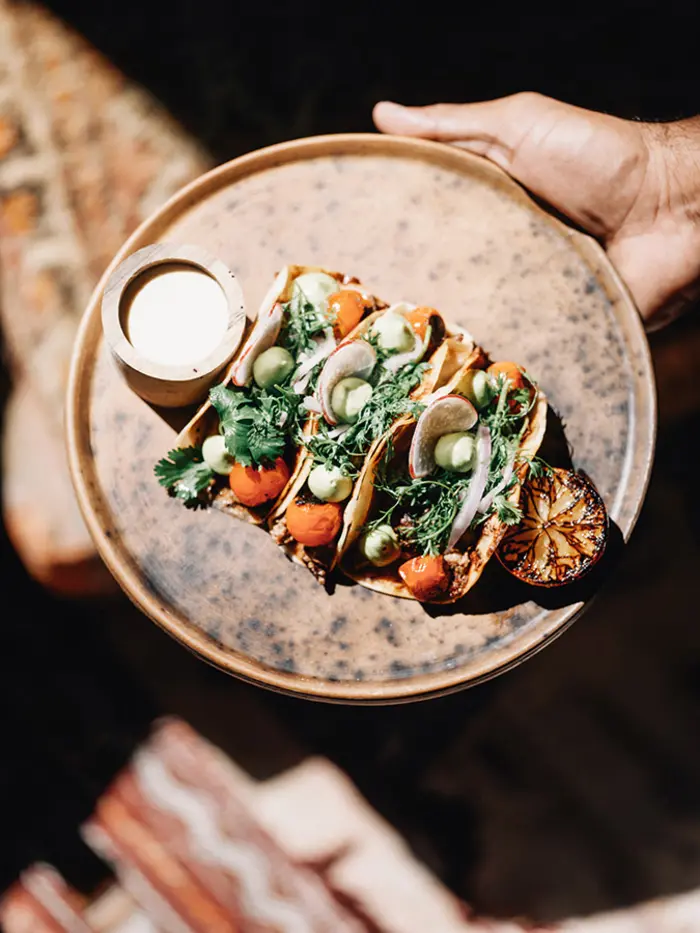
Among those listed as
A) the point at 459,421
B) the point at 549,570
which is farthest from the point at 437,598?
the point at 459,421

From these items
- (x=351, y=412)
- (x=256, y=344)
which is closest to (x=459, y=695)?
(x=351, y=412)

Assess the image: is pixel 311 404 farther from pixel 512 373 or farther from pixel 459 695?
pixel 459 695

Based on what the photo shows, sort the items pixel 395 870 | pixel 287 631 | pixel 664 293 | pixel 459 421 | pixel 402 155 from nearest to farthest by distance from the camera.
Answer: pixel 459 421 < pixel 287 631 < pixel 402 155 < pixel 664 293 < pixel 395 870

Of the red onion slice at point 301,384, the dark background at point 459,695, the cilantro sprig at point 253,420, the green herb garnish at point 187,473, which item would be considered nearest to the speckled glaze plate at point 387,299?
the green herb garnish at point 187,473

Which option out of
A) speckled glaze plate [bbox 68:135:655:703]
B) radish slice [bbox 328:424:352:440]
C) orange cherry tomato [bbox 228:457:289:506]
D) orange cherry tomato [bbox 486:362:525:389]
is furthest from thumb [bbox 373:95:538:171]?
orange cherry tomato [bbox 228:457:289:506]

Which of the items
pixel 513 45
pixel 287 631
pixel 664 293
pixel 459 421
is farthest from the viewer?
pixel 513 45

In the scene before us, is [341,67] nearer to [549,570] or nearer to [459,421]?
[459,421]
